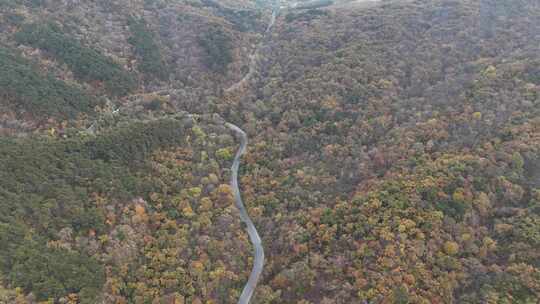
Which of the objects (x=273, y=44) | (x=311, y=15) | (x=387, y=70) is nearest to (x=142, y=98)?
(x=273, y=44)

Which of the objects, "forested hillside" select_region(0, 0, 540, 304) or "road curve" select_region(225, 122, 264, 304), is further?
"road curve" select_region(225, 122, 264, 304)

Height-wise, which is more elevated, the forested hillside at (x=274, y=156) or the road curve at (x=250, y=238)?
the forested hillside at (x=274, y=156)

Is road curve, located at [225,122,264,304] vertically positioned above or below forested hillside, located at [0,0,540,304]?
below

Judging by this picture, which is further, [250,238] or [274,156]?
[274,156]

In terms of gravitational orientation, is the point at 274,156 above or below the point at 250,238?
above

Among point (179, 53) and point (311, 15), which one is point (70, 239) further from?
point (311, 15)

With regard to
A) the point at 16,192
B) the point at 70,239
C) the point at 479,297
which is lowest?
the point at 479,297

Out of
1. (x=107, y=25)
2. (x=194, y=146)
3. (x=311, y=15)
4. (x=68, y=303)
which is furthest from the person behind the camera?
(x=311, y=15)

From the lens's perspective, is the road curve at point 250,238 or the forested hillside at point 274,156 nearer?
the forested hillside at point 274,156
